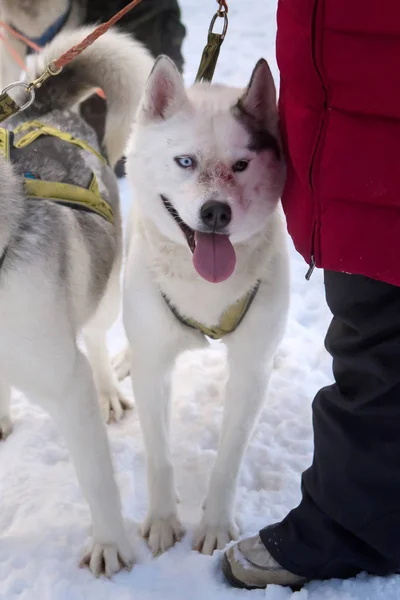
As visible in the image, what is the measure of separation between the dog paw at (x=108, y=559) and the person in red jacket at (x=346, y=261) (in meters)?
0.29

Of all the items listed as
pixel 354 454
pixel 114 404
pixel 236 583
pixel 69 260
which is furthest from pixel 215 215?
pixel 114 404

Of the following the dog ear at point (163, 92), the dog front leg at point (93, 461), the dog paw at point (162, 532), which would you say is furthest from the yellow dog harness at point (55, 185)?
the dog paw at point (162, 532)

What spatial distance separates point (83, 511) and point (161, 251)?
923 millimetres

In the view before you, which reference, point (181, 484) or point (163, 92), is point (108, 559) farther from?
point (163, 92)

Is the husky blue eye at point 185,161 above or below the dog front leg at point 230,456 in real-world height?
above

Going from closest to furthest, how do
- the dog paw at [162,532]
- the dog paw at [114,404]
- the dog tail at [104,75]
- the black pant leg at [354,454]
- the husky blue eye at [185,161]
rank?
1. the black pant leg at [354,454]
2. the husky blue eye at [185,161]
3. the dog paw at [162,532]
4. the dog tail at [104,75]
5. the dog paw at [114,404]

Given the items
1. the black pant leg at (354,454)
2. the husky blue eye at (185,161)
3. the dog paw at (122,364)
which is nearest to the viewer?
the black pant leg at (354,454)

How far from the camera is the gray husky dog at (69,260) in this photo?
1568 millimetres

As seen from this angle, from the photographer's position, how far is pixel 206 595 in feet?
5.63

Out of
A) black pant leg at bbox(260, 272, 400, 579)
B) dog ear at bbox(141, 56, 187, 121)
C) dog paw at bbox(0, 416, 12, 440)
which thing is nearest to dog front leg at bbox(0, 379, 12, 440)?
dog paw at bbox(0, 416, 12, 440)

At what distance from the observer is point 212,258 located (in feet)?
5.07

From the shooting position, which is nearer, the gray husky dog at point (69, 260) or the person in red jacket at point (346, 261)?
the person in red jacket at point (346, 261)

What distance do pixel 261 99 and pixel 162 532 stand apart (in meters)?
1.29

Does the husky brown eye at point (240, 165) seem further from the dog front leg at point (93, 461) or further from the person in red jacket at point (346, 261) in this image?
the dog front leg at point (93, 461)
